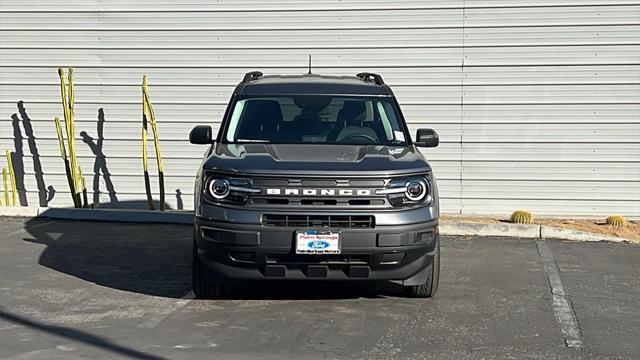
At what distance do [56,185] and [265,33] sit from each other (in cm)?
364

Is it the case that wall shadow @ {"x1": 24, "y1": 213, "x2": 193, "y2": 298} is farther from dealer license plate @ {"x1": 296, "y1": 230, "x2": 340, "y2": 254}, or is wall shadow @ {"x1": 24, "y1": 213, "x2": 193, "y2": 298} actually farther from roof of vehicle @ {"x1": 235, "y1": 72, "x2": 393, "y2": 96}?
roof of vehicle @ {"x1": 235, "y1": 72, "x2": 393, "y2": 96}

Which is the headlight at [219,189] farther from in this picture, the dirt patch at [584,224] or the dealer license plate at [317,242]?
the dirt patch at [584,224]

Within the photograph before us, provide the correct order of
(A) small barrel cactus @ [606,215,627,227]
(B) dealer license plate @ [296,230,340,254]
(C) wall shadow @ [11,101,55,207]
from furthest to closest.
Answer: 1. (C) wall shadow @ [11,101,55,207]
2. (A) small barrel cactus @ [606,215,627,227]
3. (B) dealer license plate @ [296,230,340,254]

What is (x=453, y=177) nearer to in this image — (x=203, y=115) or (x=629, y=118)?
(x=629, y=118)

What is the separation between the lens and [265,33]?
11.8 metres

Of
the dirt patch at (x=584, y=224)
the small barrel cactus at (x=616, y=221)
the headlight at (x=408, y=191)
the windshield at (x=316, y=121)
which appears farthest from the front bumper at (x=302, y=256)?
the small barrel cactus at (x=616, y=221)

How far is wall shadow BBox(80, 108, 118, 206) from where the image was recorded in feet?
40.0

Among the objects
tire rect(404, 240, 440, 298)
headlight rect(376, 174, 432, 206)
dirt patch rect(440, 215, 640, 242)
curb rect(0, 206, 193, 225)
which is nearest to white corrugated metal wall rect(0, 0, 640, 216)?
dirt patch rect(440, 215, 640, 242)

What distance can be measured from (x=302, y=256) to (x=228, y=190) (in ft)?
2.45

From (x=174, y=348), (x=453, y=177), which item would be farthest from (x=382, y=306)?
(x=453, y=177)

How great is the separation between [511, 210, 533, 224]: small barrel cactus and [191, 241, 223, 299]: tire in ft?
16.4

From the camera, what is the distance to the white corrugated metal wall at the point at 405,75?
11.3 m

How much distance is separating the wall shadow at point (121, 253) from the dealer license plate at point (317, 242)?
1449 millimetres

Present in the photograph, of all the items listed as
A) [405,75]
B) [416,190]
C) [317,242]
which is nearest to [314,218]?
[317,242]
